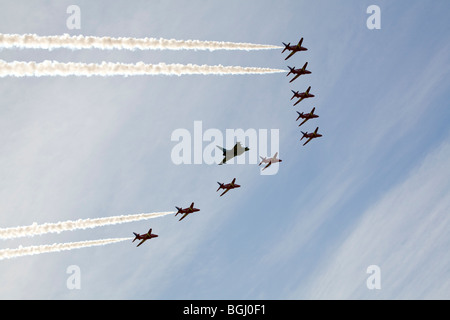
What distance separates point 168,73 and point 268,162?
47.3 metres

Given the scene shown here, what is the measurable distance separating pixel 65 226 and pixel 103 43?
2937 cm

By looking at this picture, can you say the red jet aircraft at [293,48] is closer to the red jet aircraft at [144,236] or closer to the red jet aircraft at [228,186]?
the red jet aircraft at [228,186]

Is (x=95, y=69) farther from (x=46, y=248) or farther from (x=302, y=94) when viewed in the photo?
(x=302, y=94)

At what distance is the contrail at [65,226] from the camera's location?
6628cm

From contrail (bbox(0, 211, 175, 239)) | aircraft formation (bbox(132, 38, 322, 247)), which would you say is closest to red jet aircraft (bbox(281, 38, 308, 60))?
aircraft formation (bbox(132, 38, 322, 247))

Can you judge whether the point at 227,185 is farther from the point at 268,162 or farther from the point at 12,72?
the point at 12,72

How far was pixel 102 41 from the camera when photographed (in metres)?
67.8

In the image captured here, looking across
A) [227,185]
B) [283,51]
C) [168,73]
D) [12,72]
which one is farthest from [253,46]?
[12,72]

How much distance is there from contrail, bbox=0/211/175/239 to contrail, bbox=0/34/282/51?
1047 inches

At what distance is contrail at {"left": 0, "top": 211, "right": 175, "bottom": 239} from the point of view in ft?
217

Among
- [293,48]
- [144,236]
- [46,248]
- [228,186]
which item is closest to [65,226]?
[46,248]

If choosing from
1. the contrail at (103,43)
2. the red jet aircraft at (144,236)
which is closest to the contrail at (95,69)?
the contrail at (103,43)

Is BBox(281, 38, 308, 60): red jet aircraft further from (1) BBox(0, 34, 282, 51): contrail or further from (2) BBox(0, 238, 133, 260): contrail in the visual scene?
(2) BBox(0, 238, 133, 260): contrail

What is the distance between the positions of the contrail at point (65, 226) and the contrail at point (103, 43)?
2660cm
